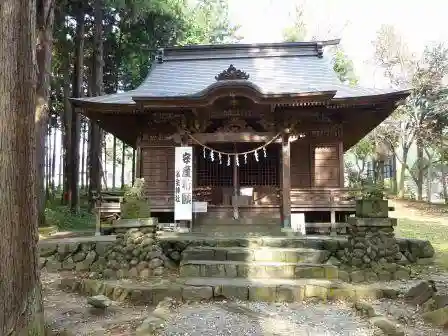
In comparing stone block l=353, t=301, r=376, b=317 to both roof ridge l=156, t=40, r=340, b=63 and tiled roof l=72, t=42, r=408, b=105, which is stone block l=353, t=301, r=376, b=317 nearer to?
tiled roof l=72, t=42, r=408, b=105

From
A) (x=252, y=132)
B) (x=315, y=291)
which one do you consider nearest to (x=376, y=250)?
(x=315, y=291)

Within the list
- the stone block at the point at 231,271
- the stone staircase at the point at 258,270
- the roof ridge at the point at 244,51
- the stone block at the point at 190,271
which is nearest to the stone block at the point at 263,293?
the stone staircase at the point at 258,270

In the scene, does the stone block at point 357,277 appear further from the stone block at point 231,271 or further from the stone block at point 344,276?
the stone block at point 231,271

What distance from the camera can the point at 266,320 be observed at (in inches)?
217

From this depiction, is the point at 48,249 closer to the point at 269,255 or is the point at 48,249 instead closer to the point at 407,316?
the point at 269,255

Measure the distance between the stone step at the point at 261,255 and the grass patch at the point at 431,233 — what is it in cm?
311

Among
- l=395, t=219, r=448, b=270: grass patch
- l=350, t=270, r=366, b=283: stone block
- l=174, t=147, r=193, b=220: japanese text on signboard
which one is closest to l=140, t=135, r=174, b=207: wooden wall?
l=174, t=147, r=193, b=220: japanese text on signboard

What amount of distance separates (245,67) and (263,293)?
9597mm

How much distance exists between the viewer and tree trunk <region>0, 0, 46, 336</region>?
4191 mm

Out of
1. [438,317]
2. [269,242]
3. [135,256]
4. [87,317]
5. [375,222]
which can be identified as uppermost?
[375,222]

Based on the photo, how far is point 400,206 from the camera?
21.6m

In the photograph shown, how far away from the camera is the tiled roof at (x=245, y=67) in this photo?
1235 centimetres

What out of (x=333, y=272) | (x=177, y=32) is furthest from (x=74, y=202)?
(x=333, y=272)

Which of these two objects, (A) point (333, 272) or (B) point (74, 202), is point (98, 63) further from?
(A) point (333, 272)
